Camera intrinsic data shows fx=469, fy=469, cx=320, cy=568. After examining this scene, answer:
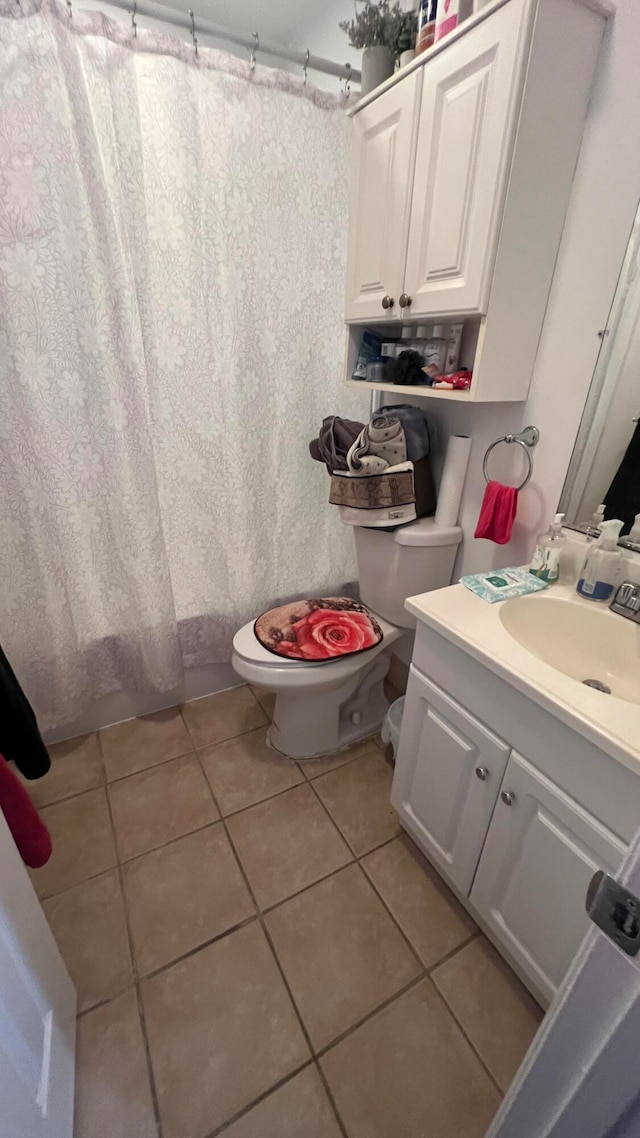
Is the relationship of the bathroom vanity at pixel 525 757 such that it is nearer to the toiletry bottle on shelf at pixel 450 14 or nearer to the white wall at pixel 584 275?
the white wall at pixel 584 275

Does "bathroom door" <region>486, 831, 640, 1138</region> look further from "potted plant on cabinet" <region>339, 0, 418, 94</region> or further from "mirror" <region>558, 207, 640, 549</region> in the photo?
"potted plant on cabinet" <region>339, 0, 418, 94</region>

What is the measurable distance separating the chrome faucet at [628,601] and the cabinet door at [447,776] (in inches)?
15.0

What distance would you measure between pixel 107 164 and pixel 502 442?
46.8 inches

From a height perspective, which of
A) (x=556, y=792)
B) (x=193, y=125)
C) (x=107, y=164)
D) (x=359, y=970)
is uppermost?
(x=193, y=125)

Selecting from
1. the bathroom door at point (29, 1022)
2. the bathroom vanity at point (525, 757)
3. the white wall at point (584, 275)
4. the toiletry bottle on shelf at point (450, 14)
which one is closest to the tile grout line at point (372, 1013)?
the bathroom vanity at point (525, 757)

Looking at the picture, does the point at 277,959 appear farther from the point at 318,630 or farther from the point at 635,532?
the point at 635,532

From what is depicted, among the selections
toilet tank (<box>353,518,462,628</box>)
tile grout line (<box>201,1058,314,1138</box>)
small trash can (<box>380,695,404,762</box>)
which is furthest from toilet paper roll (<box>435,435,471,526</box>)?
tile grout line (<box>201,1058,314,1138</box>)

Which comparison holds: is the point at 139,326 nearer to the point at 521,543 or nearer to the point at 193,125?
the point at 193,125

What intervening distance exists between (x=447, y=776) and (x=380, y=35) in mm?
1773

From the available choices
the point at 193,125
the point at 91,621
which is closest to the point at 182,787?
the point at 91,621

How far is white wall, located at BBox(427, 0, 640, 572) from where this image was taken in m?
0.89

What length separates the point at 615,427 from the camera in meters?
1.03

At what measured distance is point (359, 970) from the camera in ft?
3.58

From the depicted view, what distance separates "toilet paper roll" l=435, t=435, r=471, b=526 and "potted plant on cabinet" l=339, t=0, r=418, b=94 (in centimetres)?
90
